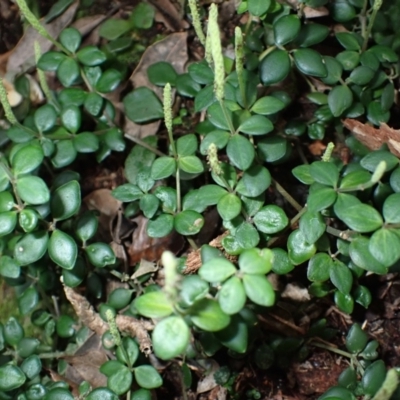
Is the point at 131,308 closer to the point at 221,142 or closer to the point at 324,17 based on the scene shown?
the point at 221,142

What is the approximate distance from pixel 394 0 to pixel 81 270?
1303 millimetres

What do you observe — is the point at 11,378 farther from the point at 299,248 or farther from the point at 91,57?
the point at 91,57

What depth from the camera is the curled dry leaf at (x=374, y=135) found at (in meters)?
1.61

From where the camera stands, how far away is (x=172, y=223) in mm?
1471

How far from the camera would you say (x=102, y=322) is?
1.71m

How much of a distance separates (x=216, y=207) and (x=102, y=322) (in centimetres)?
50

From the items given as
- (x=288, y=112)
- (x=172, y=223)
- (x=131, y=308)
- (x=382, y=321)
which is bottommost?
(x=382, y=321)

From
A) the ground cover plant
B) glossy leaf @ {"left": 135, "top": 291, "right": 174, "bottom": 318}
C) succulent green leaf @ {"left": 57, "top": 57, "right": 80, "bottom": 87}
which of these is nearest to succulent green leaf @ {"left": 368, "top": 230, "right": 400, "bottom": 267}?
the ground cover plant

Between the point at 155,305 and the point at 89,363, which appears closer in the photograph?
the point at 155,305

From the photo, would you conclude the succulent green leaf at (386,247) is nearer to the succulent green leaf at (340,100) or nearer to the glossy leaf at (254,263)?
the glossy leaf at (254,263)

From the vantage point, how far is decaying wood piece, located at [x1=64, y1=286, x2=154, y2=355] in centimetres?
165

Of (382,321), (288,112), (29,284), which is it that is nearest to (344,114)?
(288,112)

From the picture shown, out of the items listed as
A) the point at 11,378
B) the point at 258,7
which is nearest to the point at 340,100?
the point at 258,7

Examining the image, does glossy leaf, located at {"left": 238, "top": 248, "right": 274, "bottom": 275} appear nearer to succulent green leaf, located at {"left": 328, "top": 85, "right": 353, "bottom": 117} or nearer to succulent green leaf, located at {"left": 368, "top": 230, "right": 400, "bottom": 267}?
succulent green leaf, located at {"left": 368, "top": 230, "right": 400, "bottom": 267}
